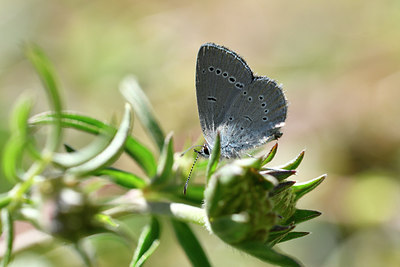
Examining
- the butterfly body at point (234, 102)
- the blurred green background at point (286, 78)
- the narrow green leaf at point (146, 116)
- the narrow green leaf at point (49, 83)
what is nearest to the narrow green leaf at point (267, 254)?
the butterfly body at point (234, 102)

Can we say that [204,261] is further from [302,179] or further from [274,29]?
[274,29]

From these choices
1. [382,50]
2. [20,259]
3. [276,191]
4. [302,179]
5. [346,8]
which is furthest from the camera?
[346,8]

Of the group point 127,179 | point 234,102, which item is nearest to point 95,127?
point 127,179

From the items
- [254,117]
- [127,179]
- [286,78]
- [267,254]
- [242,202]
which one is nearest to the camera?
[267,254]

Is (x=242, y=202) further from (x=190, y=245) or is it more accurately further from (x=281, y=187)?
(x=190, y=245)

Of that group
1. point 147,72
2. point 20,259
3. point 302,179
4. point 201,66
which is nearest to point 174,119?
point 147,72

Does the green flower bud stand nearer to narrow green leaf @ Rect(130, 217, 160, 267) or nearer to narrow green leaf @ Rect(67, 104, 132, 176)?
narrow green leaf @ Rect(130, 217, 160, 267)

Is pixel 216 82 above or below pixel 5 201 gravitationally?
above
